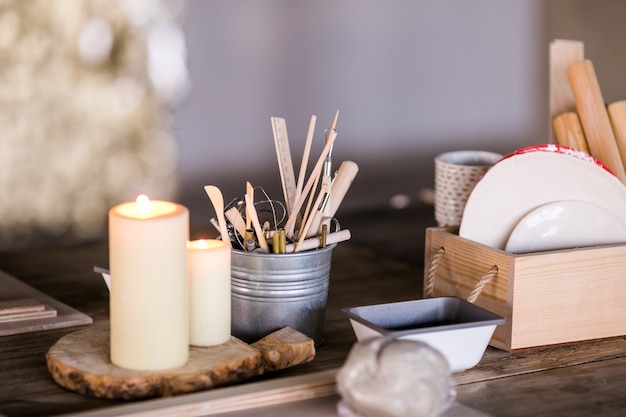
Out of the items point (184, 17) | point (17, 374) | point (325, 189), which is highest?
point (184, 17)

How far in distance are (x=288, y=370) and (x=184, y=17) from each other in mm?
1216

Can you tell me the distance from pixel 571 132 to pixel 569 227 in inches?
6.7

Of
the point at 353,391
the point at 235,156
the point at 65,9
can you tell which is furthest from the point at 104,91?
the point at 353,391

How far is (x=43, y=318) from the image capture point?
43.4 inches

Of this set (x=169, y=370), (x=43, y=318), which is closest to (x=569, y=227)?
(x=169, y=370)

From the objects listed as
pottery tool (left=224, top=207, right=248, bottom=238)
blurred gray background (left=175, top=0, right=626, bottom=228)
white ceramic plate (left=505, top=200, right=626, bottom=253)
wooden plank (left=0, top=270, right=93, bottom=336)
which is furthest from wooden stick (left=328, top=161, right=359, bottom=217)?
blurred gray background (left=175, top=0, right=626, bottom=228)

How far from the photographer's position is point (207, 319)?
3.03 feet

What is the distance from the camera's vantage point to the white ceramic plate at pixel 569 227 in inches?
42.5

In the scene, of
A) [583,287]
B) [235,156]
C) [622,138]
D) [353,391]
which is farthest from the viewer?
[235,156]

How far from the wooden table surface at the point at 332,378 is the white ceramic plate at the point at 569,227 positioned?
0.12m

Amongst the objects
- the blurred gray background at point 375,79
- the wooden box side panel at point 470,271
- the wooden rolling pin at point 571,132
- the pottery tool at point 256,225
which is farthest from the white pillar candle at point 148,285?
the blurred gray background at point 375,79

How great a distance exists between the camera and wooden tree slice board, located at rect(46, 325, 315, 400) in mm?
849

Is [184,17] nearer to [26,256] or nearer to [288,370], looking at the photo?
[26,256]

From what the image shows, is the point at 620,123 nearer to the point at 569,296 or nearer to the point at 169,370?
the point at 569,296
